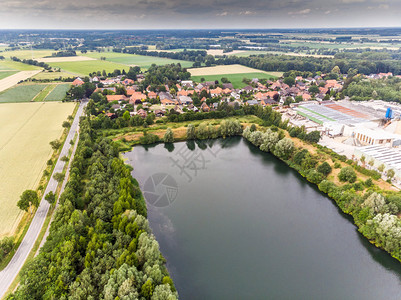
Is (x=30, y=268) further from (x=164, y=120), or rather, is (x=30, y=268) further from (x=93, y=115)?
(x=93, y=115)

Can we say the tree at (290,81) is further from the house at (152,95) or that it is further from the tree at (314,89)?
the house at (152,95)

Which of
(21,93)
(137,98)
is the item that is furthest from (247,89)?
(21,93)

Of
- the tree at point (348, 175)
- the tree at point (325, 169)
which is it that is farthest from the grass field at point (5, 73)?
the tree at point (348, 175)

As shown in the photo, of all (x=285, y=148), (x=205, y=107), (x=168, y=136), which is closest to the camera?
(x=285, y=148)

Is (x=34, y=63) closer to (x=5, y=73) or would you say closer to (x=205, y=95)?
(x=5, y=73)

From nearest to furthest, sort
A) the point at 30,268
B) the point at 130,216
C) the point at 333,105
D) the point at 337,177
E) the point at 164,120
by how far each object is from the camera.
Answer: the point at 30,268
the point at 130,216
the point at 337,177
the point at 164,120
the point at 333,105

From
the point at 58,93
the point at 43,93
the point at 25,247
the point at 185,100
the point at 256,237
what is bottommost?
the point at 256,237

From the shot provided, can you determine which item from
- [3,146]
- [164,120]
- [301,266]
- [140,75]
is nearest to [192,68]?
[140,75]
